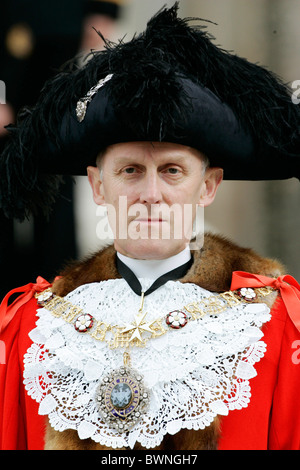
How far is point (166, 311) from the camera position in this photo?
1635mm

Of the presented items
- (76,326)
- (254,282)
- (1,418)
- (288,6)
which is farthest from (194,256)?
(288,6)

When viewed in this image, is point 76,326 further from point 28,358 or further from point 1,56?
point 1,56

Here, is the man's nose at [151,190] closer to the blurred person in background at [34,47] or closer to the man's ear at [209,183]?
the man's ear at [209,183]

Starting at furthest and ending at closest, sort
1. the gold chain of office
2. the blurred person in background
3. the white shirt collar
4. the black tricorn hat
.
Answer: the blurred person in background → the white shirt collar → the gold chain of office → the black tricorn hat

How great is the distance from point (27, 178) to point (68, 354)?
0.57 m

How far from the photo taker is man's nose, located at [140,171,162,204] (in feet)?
5.08

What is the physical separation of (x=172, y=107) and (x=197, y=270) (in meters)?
0.50

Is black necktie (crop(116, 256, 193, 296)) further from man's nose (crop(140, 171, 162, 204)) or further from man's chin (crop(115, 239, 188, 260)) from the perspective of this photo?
man's nose (crop(140, 171, 162, 204))

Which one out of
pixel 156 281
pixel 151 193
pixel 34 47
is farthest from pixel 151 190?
pixel 34 47

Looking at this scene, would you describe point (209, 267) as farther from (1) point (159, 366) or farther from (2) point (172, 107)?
(2) point (172, 107)

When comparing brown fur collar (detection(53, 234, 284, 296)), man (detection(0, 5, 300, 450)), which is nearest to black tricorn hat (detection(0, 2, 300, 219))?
man (detection(0, 5, 300, 450))

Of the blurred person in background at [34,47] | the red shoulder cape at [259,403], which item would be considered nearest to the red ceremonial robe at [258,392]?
the red shoulder cape at [259,403]

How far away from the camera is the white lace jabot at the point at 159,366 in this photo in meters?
1.49

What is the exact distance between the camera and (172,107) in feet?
4.80
